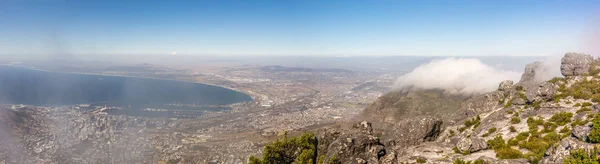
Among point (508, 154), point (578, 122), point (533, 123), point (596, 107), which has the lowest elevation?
point (508, 154)

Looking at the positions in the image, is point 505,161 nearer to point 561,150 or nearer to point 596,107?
point 561,150

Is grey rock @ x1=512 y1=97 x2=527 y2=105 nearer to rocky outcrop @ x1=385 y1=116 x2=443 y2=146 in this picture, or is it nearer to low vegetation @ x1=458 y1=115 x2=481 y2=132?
low vegetation @ x1=458 y1=115 x2=481 y2=132

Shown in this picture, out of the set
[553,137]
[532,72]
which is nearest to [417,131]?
[553,137]

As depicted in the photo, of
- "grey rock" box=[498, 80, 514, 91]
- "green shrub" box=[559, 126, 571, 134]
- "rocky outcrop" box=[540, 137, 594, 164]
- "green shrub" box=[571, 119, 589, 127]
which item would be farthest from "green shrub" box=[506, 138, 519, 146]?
"grey rock" box=[498, 80, 514, 91]

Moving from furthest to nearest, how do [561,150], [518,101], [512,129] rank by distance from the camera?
[518,101]
[512,129]
[561,150]

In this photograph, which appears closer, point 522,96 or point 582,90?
point 582,90

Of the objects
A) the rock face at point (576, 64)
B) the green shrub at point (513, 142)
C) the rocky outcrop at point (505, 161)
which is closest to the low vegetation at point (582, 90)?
→ the rock face at point (576, 64)

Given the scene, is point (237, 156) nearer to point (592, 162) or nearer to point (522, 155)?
point (522, 155)

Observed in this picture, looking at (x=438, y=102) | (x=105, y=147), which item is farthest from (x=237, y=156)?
(x=438, y=102)

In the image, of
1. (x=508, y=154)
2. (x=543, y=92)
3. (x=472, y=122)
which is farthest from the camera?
(x=472, y=122)

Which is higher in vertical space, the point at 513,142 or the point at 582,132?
the point at 582,132
